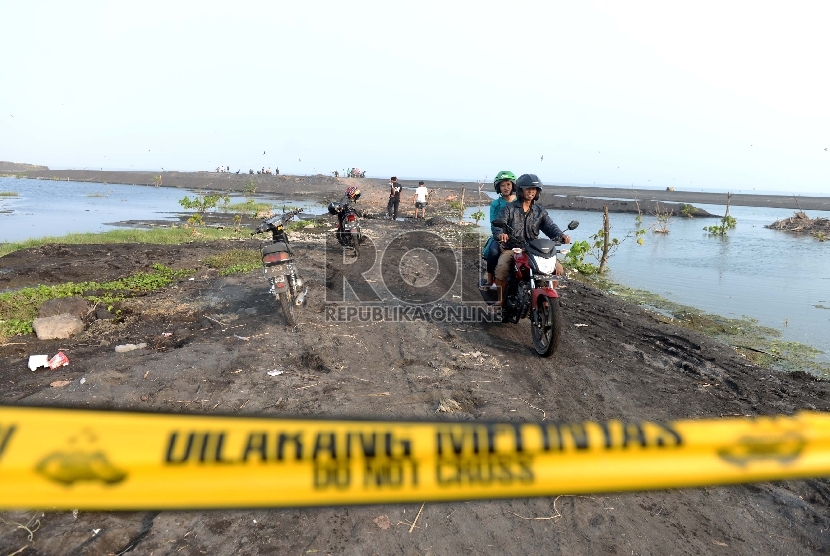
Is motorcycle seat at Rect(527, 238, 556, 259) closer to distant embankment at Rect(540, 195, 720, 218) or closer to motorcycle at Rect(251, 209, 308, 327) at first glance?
motorcycle at Rect(251, 209, 308, 327)

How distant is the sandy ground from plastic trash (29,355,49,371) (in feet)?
0.24

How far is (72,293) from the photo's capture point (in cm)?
803

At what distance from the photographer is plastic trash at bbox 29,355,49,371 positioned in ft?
16.4

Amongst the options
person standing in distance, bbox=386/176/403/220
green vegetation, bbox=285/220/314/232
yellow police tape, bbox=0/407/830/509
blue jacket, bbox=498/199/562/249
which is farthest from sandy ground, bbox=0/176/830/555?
person standing in distance, bbox=386/176/403/220

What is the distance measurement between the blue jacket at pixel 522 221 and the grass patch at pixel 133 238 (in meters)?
12.2

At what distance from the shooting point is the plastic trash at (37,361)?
16.4 ft

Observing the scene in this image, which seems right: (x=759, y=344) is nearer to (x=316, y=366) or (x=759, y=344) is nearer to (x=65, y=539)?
(x=316, y=366)

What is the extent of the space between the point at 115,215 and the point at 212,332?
80.4 ft

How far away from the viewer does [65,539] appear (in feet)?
8.58

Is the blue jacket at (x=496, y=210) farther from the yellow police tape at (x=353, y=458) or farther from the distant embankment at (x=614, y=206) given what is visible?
the distant embankment at (x=614, y=206)

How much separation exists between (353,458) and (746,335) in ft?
28.2

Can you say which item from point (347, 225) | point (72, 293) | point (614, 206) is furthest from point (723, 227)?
point (72, 293)

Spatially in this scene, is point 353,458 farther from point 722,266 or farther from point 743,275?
point 722,266

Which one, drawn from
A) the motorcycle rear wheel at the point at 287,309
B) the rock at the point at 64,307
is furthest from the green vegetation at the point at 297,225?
the motorcycle rear wheel at the point at 287,309
